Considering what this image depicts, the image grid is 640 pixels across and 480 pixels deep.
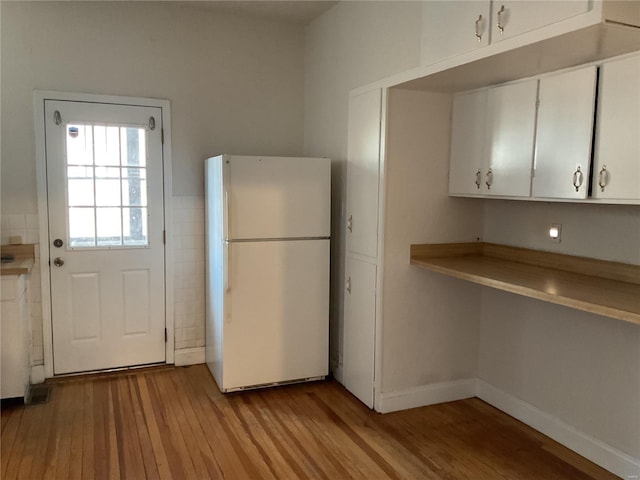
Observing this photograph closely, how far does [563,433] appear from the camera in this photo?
116 inches

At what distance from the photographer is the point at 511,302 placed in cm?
331

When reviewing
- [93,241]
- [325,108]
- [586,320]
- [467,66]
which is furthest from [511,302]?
[93,241]

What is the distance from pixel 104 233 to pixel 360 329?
2.02m

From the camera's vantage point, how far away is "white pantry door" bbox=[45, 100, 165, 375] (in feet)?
12.3

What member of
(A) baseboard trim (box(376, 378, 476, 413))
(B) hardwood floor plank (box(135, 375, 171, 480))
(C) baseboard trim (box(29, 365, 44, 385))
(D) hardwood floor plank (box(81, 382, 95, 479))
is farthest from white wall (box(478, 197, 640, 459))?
(C) baseboard trim (box(29, 365, 44, 385))

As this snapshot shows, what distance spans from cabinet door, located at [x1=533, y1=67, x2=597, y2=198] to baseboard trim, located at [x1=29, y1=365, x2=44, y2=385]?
138 inches

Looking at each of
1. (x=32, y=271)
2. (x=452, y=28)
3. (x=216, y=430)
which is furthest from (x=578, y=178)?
(x=32, y=271)

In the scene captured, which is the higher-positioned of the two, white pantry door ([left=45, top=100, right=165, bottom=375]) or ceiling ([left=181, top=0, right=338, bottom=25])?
ceiling ([left=181, top=0, right=338, bottom=25])

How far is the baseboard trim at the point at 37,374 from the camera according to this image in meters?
3.77

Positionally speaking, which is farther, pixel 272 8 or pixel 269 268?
pixel 272 8

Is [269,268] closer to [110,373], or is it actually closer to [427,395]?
[427,395]

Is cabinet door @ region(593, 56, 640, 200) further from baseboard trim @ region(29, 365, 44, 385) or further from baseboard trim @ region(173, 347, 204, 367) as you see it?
baseboard trim @ region(29, 365, 44, 385)

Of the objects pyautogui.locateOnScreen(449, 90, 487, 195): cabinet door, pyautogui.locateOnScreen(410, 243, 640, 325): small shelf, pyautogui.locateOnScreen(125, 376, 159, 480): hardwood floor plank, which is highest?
pyautogui.locateOnScreen(449, 90, 487, 195): cabinet door

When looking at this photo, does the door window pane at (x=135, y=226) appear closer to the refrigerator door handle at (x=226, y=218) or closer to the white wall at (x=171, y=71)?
the white wall at (x=171, y=71)
